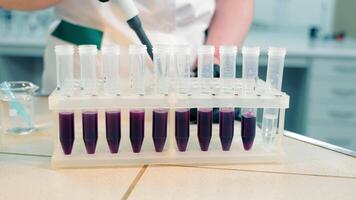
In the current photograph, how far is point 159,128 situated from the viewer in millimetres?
727

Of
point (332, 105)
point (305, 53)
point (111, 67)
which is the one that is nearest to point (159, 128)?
point (111, 67)

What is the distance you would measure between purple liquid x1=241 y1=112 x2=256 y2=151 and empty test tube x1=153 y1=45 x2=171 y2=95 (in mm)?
139

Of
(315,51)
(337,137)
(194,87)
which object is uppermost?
(194,87)

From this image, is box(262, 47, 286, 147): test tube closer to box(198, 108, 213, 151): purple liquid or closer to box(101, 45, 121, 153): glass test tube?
box(198, 108, 213, 151): purple liquid

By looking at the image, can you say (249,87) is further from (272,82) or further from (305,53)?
(305,53)

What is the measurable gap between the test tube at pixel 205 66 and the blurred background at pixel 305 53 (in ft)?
4.71

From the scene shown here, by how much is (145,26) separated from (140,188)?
0.53 m

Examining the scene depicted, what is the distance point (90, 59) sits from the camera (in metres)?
0.74

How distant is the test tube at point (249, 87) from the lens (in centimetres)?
75

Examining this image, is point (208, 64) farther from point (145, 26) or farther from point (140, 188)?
point (145, 26)

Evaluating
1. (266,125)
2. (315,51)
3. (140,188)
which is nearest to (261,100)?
(266,125)

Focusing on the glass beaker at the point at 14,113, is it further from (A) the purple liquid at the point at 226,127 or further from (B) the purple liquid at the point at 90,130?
(A) the purple liquid at the point at 226,127

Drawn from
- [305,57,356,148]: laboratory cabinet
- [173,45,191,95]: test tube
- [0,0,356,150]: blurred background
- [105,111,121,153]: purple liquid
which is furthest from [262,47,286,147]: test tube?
[305,57,356,148]: laboratory cabinet

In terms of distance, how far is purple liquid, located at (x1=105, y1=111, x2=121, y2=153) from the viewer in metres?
0.72
